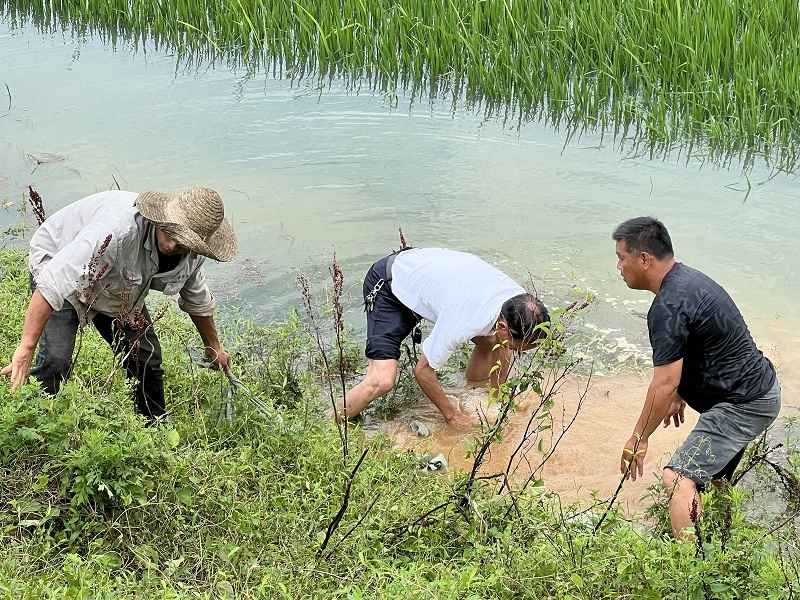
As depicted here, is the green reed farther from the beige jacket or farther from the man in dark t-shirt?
the beige jacket

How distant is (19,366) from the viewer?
121 inches

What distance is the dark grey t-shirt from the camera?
326 cm

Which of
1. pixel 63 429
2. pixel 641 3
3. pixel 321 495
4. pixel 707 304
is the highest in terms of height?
pixel 641 3

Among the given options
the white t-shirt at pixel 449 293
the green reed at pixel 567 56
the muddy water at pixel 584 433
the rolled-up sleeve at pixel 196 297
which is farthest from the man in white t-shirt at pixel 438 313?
the green reed at pixel 567 56

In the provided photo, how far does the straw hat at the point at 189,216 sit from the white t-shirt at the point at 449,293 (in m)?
1.02

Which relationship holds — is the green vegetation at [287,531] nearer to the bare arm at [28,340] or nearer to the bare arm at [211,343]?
the bare arm at [28,340]

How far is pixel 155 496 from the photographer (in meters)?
3.04

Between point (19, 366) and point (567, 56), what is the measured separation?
553cm

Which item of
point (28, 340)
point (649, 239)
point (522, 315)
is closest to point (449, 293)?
point (522, 315)

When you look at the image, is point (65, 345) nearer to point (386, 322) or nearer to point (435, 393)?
point (386, 322)

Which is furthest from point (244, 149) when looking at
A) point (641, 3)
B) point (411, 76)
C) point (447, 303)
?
point (447, 303)

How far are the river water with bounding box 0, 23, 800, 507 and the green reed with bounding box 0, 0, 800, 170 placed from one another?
0.20 metres

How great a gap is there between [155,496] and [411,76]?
5595 mm

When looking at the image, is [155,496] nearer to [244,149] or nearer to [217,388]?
[217,388]
